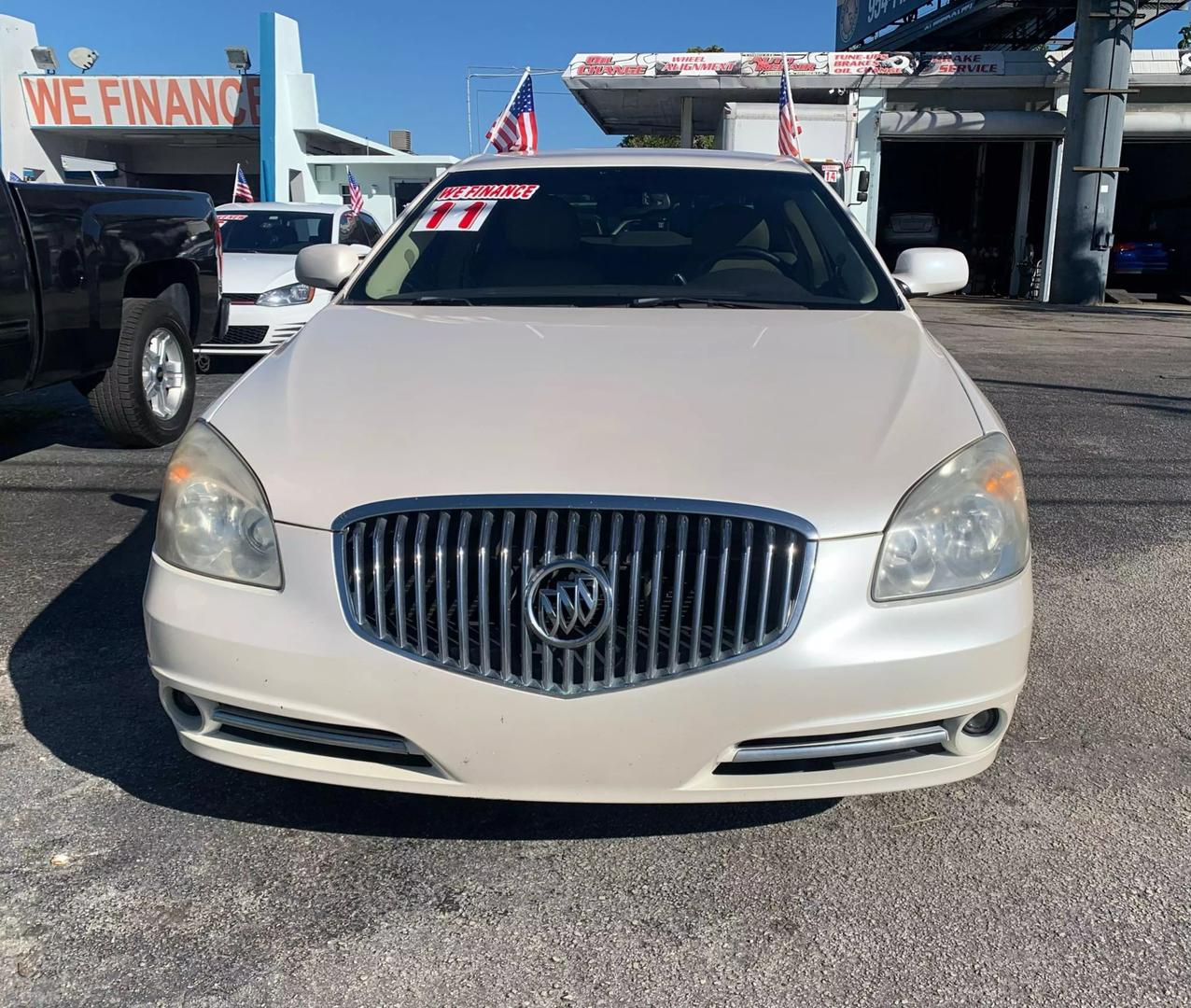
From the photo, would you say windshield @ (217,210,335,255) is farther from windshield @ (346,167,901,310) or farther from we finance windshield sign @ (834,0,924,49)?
we finance windshield sign @ (834,0,924,49)

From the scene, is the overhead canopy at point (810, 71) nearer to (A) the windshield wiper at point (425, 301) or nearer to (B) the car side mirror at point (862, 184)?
(B) the car side mirror at point (862, 184)

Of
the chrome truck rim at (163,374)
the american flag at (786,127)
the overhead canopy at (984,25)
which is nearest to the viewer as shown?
the chrome truck rim at (163,374)

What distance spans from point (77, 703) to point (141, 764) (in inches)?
19.6

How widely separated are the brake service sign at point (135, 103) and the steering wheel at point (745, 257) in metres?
25.6

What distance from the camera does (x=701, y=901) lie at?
231cm

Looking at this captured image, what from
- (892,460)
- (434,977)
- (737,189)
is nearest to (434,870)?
(434,977)

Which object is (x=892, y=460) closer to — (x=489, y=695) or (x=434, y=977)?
(x=489, y=695)

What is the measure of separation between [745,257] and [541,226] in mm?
714

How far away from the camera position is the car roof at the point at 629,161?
412cm

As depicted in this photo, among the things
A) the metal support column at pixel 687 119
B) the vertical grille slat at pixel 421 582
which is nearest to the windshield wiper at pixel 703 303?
the vertical grille slat at pixel 421 582

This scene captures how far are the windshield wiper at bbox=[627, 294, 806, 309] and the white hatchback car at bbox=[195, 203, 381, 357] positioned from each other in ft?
16.3

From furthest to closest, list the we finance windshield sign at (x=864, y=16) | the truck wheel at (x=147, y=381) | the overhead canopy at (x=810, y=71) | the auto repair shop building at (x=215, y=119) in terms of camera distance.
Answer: the we finance windshield sign at (x=864, y=16) < the auto repair shop building at (x=215, y=119) < the overhead canopy at (x=810, y=71) < the truck wheel at (x=147, y=381)

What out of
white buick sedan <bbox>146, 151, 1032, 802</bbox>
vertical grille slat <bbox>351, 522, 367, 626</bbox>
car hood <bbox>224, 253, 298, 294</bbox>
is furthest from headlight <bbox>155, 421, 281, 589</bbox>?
car hood <bbox>224, 253, 298, 294</bbox>

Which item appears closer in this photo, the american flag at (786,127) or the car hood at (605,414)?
the car hood at (605,414)
